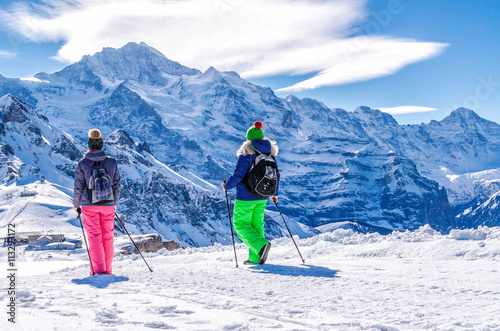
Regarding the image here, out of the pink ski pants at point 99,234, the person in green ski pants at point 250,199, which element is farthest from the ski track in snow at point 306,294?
the pink ski pants at point 99,234

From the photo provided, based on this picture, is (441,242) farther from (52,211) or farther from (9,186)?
(9,186)

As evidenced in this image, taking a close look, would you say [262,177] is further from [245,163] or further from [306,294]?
[306,294]

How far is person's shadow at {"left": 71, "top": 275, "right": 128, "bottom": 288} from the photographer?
816 cm

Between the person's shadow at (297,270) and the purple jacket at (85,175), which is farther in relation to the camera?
the purple jacket at (85,175)

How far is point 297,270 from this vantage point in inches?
338

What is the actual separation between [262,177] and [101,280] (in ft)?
11.8

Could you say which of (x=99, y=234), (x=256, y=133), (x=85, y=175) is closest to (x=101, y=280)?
(x=99, y=234)

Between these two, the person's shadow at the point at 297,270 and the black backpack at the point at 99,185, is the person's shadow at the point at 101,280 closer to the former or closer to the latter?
the black backpack at the point at 99,185

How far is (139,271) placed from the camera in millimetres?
9891

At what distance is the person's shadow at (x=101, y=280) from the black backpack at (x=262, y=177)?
3.02 meters

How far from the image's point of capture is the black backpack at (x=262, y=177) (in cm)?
924

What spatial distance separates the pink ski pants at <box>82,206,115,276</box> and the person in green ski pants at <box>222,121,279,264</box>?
8.25 ft

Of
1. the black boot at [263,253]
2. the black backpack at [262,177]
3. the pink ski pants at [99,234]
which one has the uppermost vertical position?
the black backpack at [262,177]

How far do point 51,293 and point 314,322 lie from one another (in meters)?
4.06
